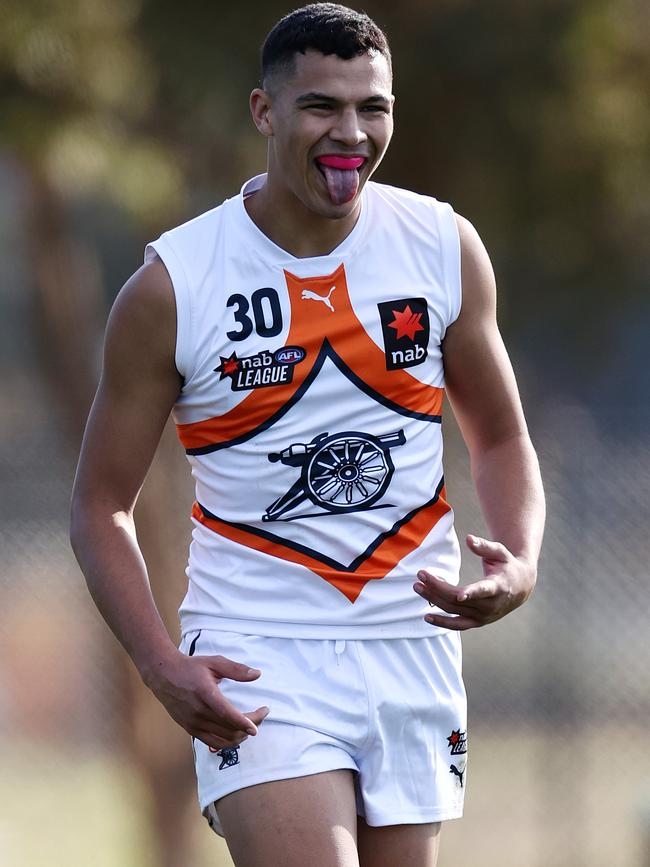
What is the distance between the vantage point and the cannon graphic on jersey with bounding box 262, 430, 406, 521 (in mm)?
2375

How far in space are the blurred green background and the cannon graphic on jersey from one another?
2.17 m

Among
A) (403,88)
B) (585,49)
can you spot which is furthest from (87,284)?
(585,49)

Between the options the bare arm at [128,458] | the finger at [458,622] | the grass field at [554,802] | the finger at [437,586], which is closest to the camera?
the finger at [437,586]

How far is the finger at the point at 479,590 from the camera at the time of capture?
2.10m

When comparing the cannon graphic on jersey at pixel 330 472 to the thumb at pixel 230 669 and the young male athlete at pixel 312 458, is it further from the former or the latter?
the thumb at pixel 230 669

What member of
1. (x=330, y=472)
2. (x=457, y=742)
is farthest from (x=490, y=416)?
(x=457, y=742)

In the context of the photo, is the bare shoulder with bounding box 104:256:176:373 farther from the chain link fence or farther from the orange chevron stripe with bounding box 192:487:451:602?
the chain link fence

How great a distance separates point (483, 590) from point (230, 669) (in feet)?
1.41

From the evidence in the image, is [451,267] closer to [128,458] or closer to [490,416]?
[490,416]

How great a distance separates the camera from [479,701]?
466 centimetres

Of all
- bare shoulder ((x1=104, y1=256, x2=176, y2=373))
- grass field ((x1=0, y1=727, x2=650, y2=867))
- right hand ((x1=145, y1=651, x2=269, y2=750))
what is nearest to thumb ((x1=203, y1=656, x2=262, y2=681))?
right hand ((x1=145, y1=651, x2=269, y2=750))

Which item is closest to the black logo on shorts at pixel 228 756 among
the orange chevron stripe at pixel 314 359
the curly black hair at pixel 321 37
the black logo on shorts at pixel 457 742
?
the black logo on shorts at pixel 457 742

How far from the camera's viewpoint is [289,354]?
239 cm

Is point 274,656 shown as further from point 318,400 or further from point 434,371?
point 434,371
